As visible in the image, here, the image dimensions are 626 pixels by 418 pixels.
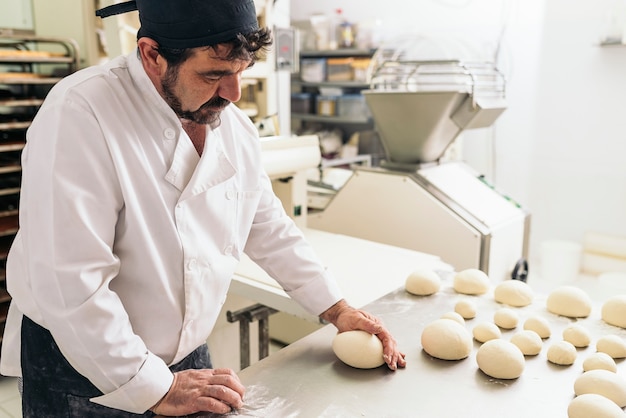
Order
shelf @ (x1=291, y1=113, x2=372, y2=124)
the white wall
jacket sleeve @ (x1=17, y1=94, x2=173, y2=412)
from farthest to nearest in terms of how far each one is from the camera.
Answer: shelf @ (x1=291, y1=113, x2=372, y2=124) → the white wall → jacket sleeve @ (x1=17, y1=94, x2=173, y2=412)

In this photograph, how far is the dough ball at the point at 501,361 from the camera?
1179 millimetres

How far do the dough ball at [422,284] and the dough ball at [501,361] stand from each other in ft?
1.43

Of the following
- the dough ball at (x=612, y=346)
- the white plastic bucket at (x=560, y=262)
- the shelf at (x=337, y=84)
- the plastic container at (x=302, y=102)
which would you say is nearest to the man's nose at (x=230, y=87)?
the dough ball at (x=612, y=346)

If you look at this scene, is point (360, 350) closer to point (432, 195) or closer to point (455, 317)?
point (455, 317)

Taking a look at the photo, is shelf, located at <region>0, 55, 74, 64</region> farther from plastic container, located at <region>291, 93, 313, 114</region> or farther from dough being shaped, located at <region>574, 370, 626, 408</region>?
plastic container, located at <region>291, 93, 313, 114</region>

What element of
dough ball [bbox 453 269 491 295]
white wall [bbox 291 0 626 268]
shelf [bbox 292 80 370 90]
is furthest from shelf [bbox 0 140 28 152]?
A: white wall [bbox 291 0 626 268]

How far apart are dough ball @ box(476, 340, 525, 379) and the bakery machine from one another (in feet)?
3.38

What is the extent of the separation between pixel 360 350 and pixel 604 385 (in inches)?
20.1

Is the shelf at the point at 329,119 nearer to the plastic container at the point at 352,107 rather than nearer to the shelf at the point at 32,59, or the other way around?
the plastic container at the point at 352,107

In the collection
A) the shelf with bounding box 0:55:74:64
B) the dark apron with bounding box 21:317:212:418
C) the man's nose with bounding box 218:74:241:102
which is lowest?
the dark apron with bounding box 21:317:212:418

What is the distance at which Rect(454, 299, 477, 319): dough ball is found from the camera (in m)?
1.50

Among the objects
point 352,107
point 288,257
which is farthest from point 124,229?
point 352,107

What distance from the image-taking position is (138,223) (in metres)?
1.06

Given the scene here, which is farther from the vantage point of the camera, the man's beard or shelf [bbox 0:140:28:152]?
shelf [bbox 0:140:28:152]
